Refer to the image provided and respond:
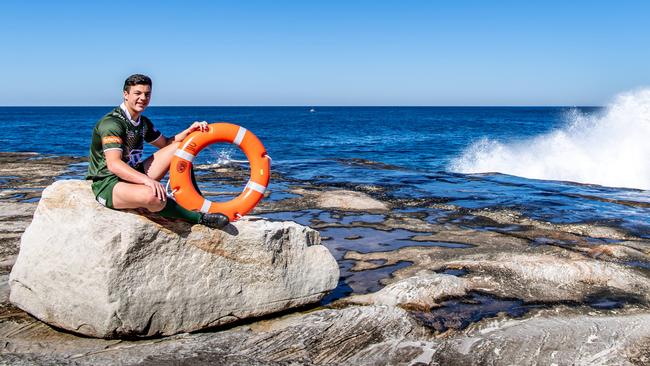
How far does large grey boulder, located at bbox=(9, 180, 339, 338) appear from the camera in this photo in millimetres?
4168

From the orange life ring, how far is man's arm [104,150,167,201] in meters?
0.66

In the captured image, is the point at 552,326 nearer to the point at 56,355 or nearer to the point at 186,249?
the point at 186,249

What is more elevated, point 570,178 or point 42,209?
point 42,209

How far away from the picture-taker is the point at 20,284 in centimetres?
453

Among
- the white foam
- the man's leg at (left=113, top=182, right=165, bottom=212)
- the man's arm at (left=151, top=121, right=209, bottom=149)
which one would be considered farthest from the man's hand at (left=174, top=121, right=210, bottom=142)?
the white foam

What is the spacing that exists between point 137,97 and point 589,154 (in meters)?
18.7

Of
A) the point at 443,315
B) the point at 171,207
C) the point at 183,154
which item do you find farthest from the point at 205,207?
the point at 443,315

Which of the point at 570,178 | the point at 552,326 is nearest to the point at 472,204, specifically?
the point at 552,326

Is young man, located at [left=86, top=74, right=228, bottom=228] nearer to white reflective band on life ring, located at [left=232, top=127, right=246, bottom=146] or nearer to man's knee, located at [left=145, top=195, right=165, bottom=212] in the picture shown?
man's knee, located at [left=145, top=195, right=165, bottom=212]

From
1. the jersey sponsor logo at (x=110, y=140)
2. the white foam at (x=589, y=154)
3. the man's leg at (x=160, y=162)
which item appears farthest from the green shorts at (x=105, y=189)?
the white foam at (x=589, y=154)

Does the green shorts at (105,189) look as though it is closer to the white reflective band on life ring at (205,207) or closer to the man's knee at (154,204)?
the man's knee at (154,204)

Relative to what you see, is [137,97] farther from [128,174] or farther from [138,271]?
[138,271]

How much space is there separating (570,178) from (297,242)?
49.4 feet

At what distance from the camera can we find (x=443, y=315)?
15.5ft
